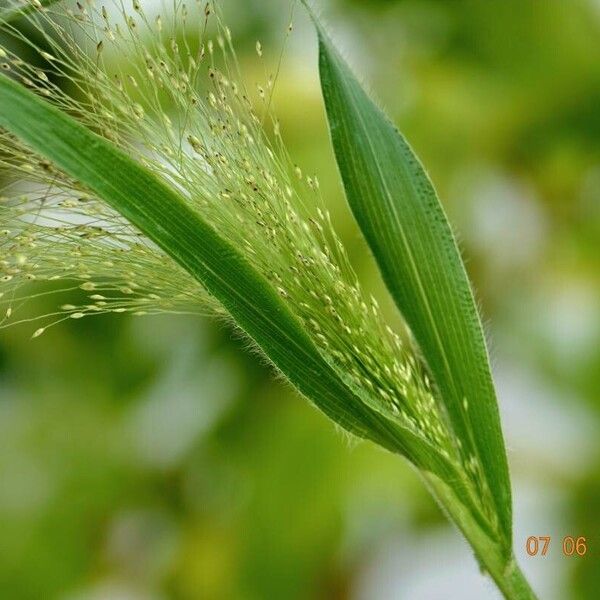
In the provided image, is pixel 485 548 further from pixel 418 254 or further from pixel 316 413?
pixel 316 413

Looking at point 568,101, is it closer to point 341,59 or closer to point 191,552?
point 191,552

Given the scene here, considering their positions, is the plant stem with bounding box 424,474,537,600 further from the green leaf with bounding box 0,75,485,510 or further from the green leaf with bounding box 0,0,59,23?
the green leaf with bounding box 0,0,59,23

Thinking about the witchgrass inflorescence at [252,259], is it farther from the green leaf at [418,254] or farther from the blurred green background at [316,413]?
the blurred green background at [316,413]

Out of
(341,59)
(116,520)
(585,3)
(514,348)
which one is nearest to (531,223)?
(514,348)

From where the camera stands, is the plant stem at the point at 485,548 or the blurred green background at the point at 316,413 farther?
the blurred green background at the point at 316,413

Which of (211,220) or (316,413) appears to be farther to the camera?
(316,413)

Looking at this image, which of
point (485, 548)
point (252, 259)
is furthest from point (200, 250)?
point (485, 548)

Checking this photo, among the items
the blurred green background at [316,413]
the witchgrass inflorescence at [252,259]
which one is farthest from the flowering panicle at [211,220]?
the blurred green background at [316,413]
